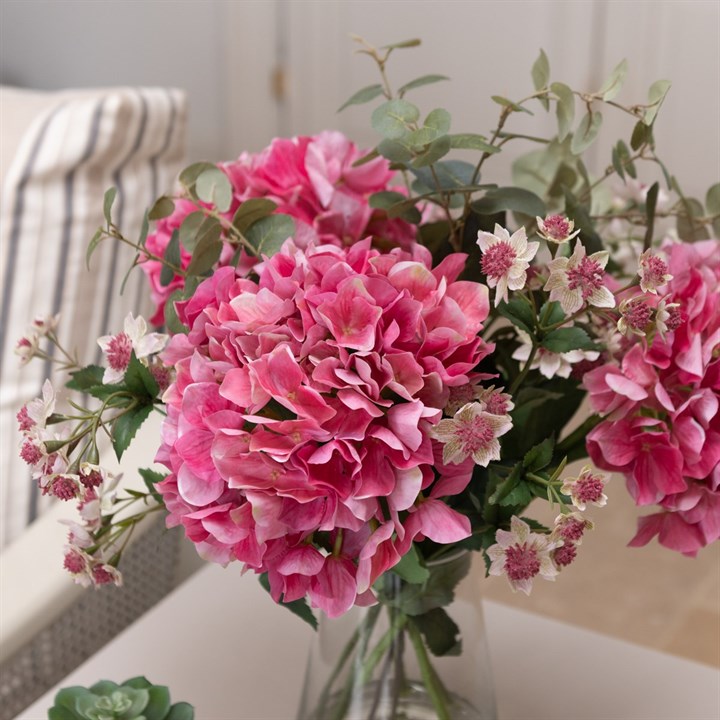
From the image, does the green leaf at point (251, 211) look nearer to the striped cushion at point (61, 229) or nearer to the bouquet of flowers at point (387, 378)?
the bouquet of flowers at point (387, 378)

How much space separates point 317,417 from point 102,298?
58 cm

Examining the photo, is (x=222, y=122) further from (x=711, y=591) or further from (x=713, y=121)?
(x=711, y=591)

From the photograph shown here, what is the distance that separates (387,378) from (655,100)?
22 cm

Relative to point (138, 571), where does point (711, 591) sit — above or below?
below

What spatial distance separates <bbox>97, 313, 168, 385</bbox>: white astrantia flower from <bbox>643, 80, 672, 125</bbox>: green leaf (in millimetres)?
258

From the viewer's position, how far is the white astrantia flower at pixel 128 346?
437 millimetres

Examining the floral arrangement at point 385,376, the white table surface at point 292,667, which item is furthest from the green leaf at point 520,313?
the white table surface at point 292,667

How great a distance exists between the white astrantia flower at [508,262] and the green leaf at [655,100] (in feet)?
0.41

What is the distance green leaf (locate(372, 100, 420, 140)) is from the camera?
46 cm

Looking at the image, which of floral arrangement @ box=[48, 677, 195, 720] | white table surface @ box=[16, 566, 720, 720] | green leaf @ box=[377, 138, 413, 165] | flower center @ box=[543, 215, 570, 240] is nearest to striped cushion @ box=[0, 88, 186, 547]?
white table surface @ box=[16, 566, 720, 720]

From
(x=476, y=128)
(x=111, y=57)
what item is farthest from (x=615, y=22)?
(x=111, y=57)

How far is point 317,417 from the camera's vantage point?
0.37 metres

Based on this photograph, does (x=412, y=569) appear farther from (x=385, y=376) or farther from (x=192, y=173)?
(x=192, y=173)

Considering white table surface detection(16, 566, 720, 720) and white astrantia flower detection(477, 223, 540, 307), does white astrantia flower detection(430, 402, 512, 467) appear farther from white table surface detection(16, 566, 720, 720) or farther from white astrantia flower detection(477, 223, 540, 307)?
white table surface detection(16, 566, 720, 720)
